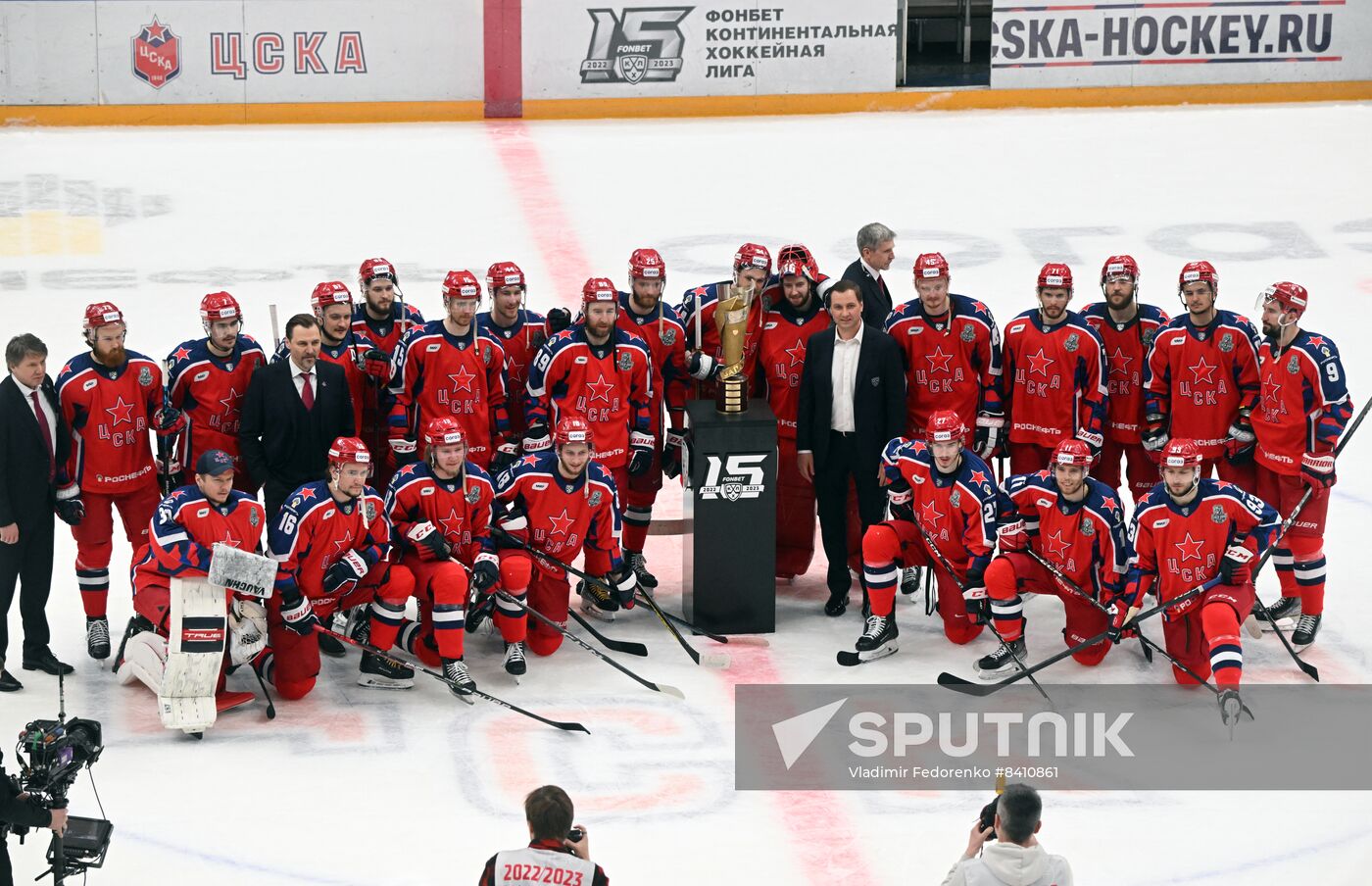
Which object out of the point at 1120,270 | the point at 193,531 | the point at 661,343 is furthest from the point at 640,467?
the point at 1120,270

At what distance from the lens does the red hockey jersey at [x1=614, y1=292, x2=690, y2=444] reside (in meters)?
7.13

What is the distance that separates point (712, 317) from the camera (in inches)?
284

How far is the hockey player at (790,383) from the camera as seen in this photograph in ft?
23.2

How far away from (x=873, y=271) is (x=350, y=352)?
1.98 meters

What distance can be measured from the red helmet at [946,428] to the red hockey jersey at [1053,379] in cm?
52

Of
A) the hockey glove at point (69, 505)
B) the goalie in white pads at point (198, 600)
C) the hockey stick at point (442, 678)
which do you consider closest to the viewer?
the goalie in white pads at point (198, 600)

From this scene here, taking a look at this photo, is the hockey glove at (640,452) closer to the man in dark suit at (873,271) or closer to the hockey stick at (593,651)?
the hockey stick at (593,651)

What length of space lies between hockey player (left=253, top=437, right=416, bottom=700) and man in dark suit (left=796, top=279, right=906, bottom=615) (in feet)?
5.12

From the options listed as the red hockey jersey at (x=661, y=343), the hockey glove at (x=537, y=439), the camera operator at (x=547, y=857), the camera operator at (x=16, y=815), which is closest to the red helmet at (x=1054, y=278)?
the red hockey jersey at (x=661, y=343)

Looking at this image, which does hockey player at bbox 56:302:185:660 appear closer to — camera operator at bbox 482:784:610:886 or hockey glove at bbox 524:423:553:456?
hockey glove at bbox 524:423:553:456

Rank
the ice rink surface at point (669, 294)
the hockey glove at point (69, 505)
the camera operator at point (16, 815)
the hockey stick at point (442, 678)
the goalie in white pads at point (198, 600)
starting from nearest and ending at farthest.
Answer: the camera operator at point (16, 815) < the ice rink surface at point (669, 294) < the goalie in white pads at point (198, 600) < the hockey stick at point (442, 678) < the hockey glove at point (69, 505)

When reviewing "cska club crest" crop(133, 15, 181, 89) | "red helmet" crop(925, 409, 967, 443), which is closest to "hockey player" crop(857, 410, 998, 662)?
"red helmet" crop(925, 409, 967, 443)

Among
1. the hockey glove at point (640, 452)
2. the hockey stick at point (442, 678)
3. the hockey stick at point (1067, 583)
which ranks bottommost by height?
the hockey stick at point (442, 678)

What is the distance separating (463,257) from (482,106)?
3681 millimetres
